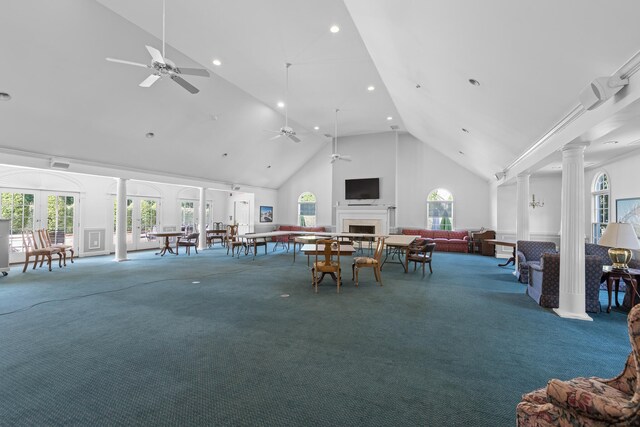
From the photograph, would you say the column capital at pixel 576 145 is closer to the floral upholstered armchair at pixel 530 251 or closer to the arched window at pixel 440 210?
the floral upholstered armchair at pixel 530 251

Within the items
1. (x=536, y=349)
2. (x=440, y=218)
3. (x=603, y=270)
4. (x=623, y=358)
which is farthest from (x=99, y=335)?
(x=440, y=218)

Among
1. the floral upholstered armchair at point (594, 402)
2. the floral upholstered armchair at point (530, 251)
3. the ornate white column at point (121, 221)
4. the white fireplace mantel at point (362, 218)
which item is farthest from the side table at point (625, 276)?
the ornate white column at point (121, 221)

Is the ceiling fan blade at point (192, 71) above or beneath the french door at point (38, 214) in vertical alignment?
above

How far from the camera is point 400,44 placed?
14.2 ft

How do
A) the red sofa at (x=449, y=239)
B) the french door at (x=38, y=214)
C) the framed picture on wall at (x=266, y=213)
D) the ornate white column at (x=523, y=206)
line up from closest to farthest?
the ornate white column at (x=523, y=206) < the french door at (x=38, y=214) < the red sofa at (x=449, y=239) < the framed picture on wall at (x=266, y=213)

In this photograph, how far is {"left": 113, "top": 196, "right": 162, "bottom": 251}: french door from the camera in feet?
34.4

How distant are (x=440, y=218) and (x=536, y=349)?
9.35 metres

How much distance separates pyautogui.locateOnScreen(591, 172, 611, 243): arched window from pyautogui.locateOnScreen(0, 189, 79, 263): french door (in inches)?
558

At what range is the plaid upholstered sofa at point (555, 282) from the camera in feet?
13.6

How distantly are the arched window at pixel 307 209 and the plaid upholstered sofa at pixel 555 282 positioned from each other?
10.1 meters

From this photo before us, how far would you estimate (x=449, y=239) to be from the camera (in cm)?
1118

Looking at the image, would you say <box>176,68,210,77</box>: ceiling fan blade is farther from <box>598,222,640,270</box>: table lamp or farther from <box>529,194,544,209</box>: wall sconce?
<box>529,194,544,209</box>: wall sconce

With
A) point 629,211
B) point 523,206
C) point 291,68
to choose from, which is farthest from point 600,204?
point 291,68

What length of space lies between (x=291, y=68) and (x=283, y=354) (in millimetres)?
5859
